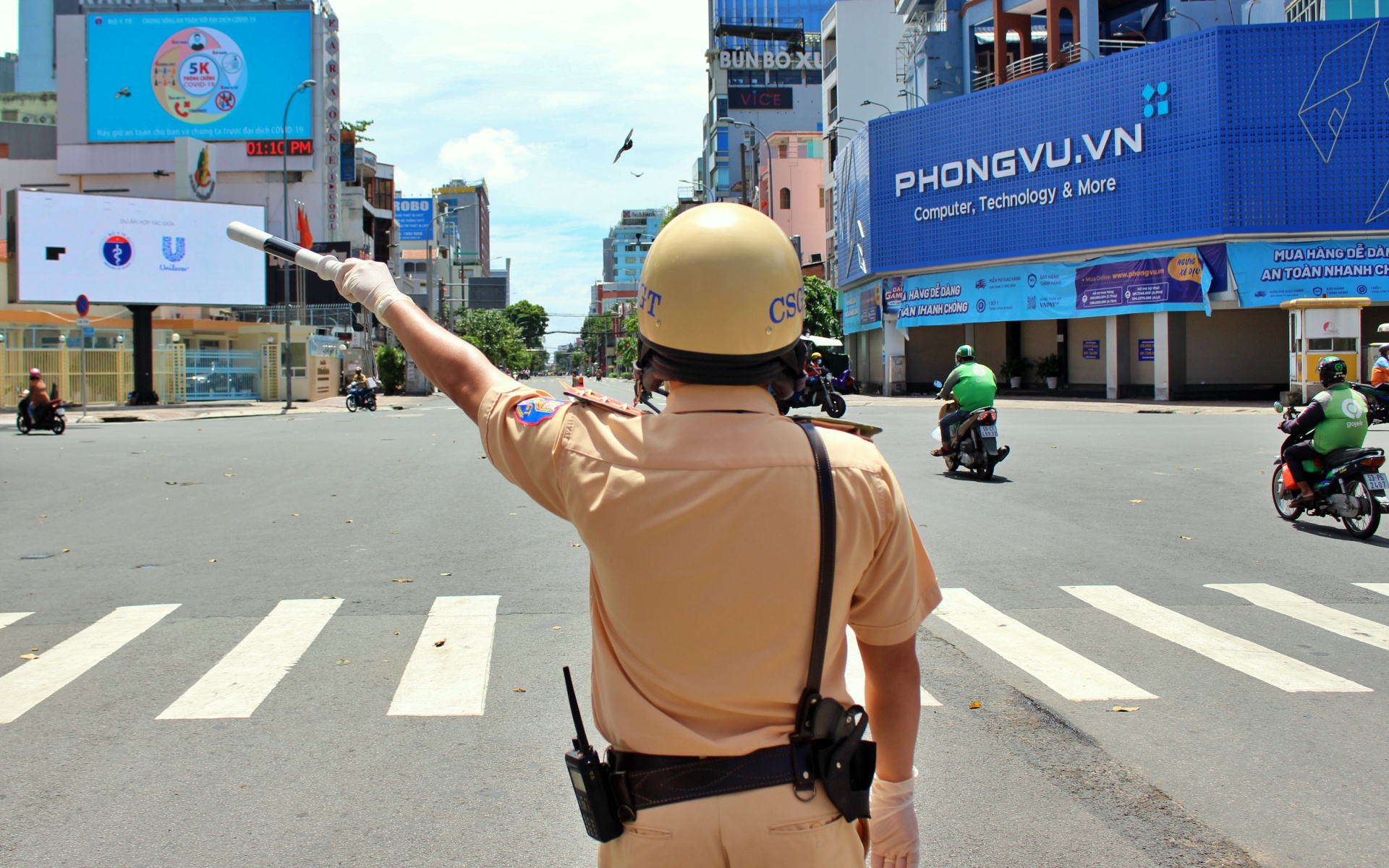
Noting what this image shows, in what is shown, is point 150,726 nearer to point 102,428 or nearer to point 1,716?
point 1,716

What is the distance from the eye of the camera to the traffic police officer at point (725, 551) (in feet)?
5.65

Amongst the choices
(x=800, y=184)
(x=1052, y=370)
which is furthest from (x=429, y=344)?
(x=800, y=184)

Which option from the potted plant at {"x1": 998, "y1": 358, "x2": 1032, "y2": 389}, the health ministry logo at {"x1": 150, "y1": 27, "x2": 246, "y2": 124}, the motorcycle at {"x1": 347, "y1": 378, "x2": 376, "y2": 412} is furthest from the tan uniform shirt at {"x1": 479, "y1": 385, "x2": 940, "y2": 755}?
the health ministry logo at {"x1": 150, "y1": 27, "x2": 246, "y2": 124}

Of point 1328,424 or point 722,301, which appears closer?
point 722,301

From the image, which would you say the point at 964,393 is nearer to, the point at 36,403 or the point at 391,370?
the point at 36,403

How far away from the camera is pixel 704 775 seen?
1729 millimetres

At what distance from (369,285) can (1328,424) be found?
10.5m

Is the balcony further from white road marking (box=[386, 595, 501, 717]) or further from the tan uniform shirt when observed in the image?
the tan uniform shirt

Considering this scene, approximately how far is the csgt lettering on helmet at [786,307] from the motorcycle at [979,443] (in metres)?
13.1

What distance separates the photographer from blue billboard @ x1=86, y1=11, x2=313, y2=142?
58781mm

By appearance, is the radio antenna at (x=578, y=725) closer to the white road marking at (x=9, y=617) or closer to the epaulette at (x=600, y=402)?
the epaulette at (x=600, y=402)

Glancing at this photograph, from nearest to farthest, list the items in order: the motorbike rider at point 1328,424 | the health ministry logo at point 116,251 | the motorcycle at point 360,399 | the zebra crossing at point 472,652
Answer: the zebra crossing at point 472,652 → the motorbike rider at point 1328,424 → the health ministry logo at point 116,251 → the motorcycle at point 360,399

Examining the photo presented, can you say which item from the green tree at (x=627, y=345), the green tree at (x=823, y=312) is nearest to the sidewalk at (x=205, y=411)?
the green tree at (x=823, y=312)

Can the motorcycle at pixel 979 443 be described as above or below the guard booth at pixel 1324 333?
below
